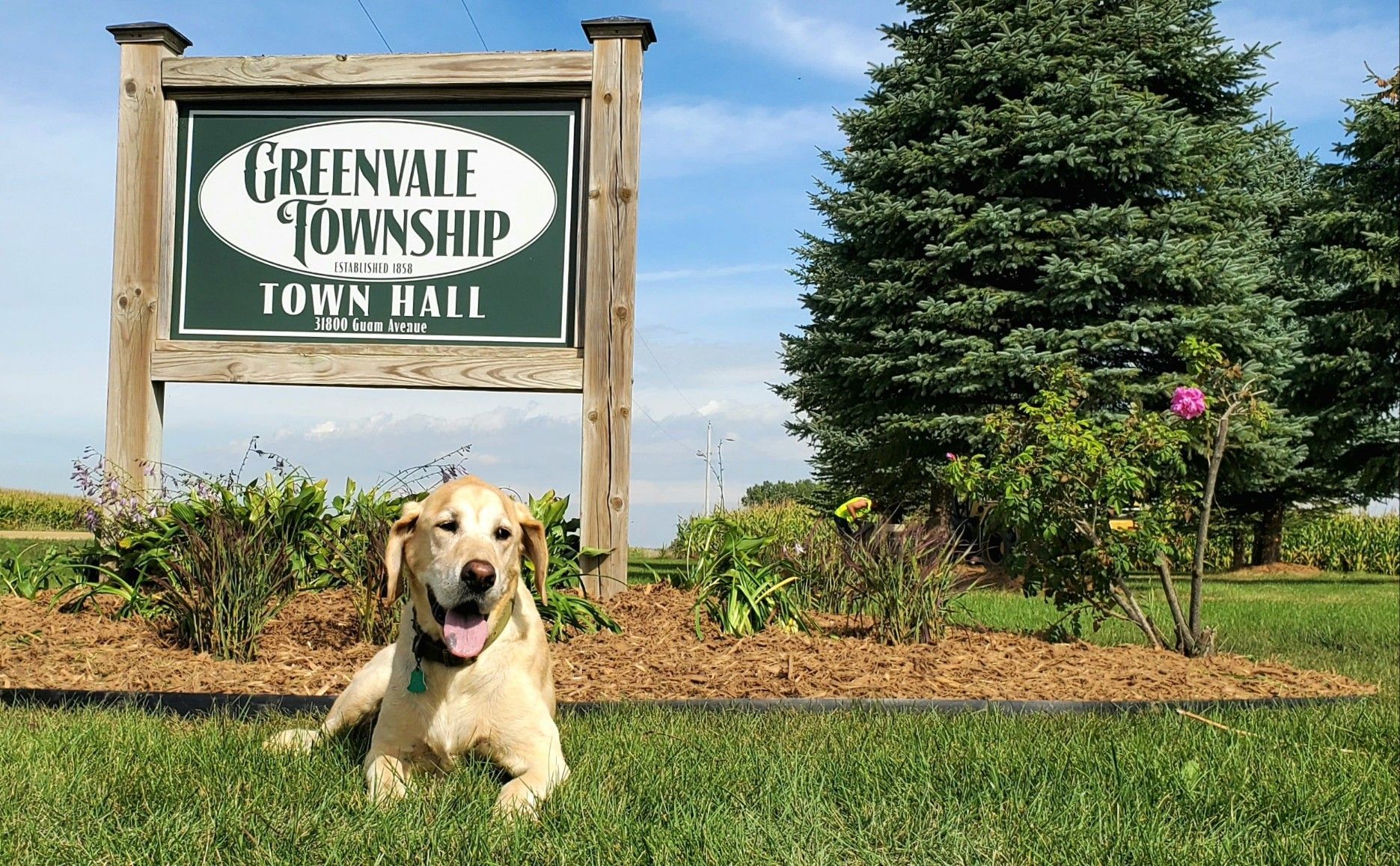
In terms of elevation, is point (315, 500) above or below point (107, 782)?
above

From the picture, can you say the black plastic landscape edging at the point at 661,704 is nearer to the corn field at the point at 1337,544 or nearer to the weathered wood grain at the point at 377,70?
the weathered wood grain at the point at 377,70

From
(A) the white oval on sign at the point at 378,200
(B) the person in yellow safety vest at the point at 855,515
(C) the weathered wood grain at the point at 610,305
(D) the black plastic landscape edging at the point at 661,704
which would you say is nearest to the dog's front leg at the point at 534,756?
(D) the black plastic landscape edging at the point at 661,704

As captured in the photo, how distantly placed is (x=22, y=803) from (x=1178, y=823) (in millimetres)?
3125

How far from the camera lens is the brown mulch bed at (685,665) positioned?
4848 mm

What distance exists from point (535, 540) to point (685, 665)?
1.90 meters

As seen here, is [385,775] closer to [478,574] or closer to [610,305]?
[478,574]

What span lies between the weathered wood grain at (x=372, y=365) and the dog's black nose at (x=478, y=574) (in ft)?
12.2

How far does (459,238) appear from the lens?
700 centimetres

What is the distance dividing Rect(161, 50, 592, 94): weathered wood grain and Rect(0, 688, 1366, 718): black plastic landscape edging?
4024mm

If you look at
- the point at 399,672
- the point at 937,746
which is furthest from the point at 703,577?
the point at 399,672

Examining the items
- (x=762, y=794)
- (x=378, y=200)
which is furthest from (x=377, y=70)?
(x=762, y=794)

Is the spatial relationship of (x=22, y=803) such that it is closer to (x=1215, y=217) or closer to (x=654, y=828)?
(x=654, y=828)

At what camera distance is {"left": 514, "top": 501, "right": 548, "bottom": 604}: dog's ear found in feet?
11.1

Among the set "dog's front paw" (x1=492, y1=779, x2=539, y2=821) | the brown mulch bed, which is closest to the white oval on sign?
the brown mulch bed
